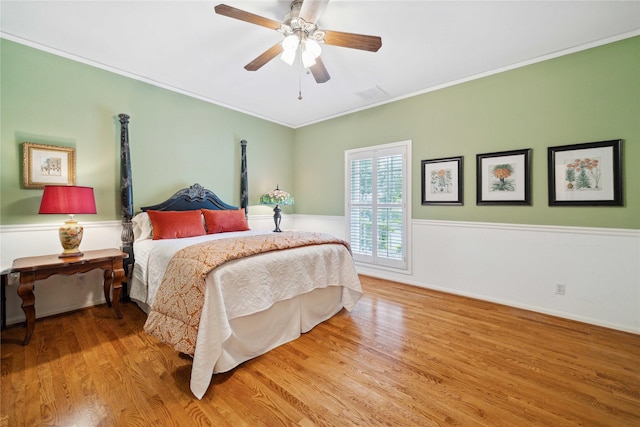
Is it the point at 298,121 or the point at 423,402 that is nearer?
the point at 423,402

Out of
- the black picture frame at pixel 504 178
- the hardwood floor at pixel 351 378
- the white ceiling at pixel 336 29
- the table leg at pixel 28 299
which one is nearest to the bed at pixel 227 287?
the hardwood floor at pixel 351 378

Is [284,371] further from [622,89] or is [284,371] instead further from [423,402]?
[622,89]

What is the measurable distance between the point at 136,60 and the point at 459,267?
4.53 meters

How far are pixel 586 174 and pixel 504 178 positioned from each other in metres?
0.67

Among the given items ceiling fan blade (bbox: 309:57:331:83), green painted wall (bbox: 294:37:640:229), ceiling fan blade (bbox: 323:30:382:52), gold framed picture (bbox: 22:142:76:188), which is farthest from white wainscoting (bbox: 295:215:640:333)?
gold framed picture (bbox: 22:142:76:188)

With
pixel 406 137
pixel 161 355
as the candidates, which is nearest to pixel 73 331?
pixel 161 355

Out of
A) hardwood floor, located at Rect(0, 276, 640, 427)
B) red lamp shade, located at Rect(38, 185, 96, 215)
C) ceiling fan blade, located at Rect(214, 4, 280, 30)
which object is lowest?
hardwood floor, located at Rect(0, 276, 640, 427)

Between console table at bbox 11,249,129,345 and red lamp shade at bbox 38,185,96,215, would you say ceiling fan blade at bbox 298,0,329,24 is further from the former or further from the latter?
console table at bbox 11,249,129,345

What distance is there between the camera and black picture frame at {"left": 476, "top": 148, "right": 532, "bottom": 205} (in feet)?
9.72

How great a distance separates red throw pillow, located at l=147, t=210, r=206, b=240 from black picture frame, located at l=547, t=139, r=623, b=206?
401cm

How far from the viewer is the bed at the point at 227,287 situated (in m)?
1.72

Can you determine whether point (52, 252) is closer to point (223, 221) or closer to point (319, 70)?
point (223, 221)

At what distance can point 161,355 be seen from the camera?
2.05 metres

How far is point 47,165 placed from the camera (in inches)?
106
